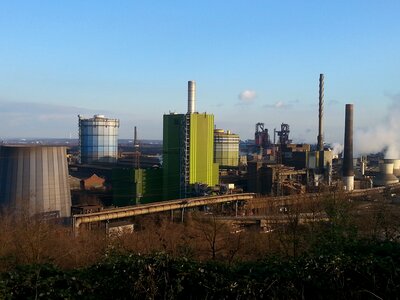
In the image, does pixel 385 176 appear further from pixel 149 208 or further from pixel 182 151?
pixel 149 208

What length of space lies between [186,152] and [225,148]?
48.6ft

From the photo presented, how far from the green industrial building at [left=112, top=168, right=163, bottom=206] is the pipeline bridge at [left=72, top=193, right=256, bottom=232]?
4430 mm

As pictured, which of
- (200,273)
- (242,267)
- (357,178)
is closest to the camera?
(200,273)

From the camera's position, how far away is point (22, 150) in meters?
17.1

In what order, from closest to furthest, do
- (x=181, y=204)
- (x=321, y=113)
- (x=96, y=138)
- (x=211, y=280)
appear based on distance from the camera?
(x=211, y=280) < (x=181, y=204) < (x=321, y=113) < (x=96, y=138)

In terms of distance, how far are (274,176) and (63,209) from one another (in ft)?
51.2

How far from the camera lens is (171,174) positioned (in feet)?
94.3

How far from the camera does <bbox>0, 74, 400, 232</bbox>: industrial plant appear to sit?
56.6ft

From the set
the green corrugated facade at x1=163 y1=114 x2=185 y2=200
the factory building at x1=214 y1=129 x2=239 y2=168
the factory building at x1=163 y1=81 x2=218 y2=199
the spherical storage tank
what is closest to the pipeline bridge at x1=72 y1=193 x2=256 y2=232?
the spherical storage tank

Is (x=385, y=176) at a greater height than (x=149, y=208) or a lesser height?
greater

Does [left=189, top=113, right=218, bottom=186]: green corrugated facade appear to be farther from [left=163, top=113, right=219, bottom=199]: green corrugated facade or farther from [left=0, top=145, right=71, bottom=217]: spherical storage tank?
[left=0, top=145, right=71, bottom=217]: spherical storage tank

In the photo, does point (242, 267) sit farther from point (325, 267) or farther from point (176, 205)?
point (176, 205)

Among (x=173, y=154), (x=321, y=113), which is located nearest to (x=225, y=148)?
(x=321, y=113)

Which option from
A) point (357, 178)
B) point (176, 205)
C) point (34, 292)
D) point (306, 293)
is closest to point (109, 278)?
point (34, 292)
